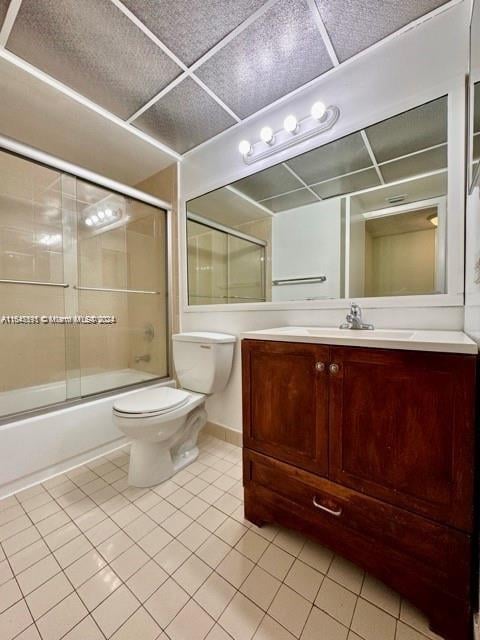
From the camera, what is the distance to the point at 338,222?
148 centimetres

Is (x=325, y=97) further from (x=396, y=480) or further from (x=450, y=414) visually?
(x=396, y=480)

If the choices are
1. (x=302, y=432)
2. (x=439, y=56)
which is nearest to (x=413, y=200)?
(x=439, y=56)

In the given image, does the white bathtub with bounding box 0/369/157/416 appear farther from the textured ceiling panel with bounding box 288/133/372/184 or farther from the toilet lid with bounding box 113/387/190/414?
the textured ceiling panel with bounding box 288/133/372/184

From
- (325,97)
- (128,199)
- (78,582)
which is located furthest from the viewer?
(128,199)

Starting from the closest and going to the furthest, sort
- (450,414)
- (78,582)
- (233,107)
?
(450,414), (78,582), (233,107)

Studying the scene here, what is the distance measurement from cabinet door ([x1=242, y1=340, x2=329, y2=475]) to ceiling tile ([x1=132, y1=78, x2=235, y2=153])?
1.45m

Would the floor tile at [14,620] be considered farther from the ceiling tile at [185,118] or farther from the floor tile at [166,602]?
the ceiling tile at [185,118]

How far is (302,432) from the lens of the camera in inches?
37.9

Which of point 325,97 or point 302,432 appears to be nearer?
point 302,432

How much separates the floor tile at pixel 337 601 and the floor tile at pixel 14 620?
868 mm

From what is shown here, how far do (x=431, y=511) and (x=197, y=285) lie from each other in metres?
1.83

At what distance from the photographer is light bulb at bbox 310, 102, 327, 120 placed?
4.44 ft

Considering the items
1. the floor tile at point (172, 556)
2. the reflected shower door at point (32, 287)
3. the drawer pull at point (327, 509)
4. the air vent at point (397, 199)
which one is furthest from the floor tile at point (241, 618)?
the air vent at point (397, 199)

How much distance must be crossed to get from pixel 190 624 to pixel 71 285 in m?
1.84
